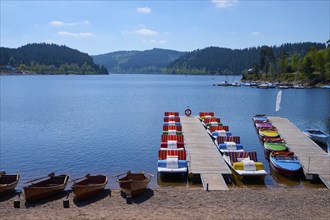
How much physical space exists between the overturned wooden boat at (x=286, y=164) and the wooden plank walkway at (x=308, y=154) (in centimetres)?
53

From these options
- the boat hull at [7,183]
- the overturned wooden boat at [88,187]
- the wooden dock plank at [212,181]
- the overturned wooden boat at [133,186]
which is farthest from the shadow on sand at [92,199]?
the wooden dock plank at [212,181]

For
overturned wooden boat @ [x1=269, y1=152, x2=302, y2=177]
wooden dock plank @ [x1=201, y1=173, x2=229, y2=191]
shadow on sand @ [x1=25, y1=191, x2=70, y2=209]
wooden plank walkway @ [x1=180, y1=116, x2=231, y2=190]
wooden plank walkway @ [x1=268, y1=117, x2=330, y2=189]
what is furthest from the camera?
overturned wooden boat @ [x1=269, y1=152, x2=302, y2=177]

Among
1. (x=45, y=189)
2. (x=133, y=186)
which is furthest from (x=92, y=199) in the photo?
(x=45, y=189)

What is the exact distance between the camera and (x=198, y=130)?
148 ft

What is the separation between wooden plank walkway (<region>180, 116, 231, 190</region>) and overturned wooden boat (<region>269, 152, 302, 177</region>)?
14.6ft

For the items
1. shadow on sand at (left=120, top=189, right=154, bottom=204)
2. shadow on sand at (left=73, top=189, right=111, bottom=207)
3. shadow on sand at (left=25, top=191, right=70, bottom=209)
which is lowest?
shadow on sand at (left=25, top=191, right=70, bottom=209)

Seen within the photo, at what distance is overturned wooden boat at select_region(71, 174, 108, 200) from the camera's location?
74.2ft

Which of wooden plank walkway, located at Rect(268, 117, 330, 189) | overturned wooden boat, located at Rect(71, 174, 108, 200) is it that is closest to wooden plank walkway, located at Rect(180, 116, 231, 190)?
wooden plank walkway, located at Rect(268, 117, 330, 189)

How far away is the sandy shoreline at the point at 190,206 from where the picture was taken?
64.5ft

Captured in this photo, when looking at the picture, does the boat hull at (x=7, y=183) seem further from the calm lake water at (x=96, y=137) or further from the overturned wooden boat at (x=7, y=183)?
the calm lake water at (x=96, y=137)

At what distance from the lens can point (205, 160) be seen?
100 ft

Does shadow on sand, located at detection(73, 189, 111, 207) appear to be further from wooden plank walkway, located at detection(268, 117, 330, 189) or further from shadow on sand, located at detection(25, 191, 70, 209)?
wooden plank walkway, located at detection(268, 117, 330, 189)

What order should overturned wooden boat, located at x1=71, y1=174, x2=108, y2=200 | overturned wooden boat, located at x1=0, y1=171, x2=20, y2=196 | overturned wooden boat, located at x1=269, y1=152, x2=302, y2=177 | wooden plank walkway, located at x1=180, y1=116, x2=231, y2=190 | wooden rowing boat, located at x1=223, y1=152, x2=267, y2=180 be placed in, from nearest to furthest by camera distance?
1. overturned wooden boat, located at x1=71, y1=174, x2=108, y2=200
2. overturned wooden boat, located at x1=0, y1=171, x2=20, y2=196
3. wooden plank walkway, located at x1=180, y1=116, x2=231, y2=190
4. wooden rowing boat, located at x1=223, y1=152, x2=267, y2=180
5. overturned wooden boat, located at x1=269, y1=152, x2=302, y2=177

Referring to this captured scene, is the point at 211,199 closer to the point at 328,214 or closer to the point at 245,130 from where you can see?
the point at 328,214
